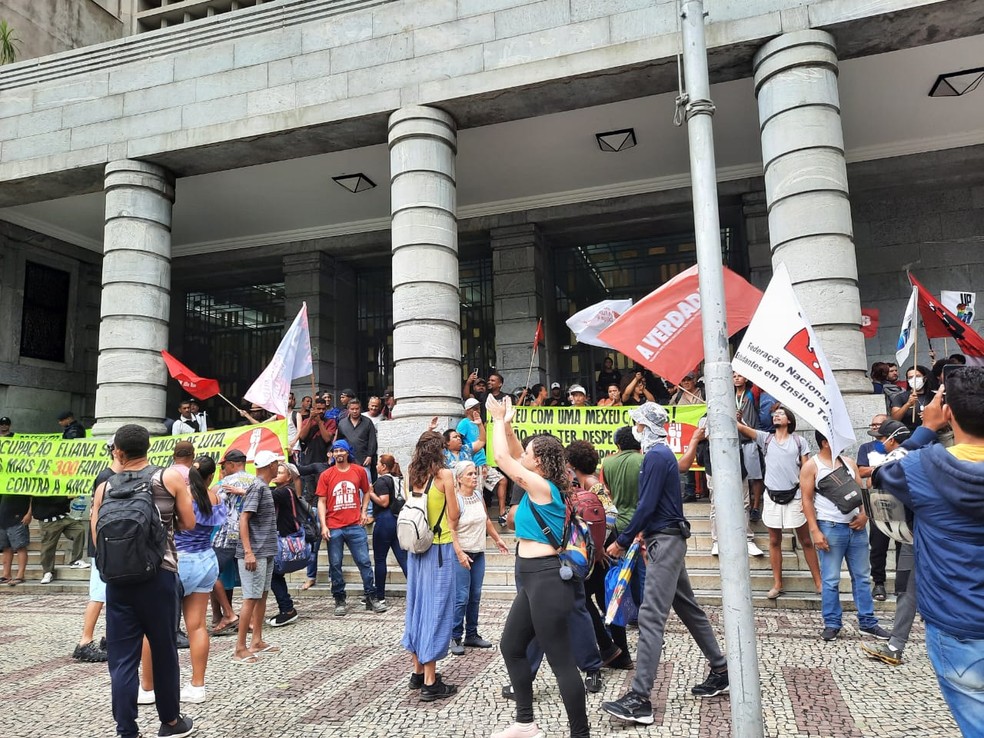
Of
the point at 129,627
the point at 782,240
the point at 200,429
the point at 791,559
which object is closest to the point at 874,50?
the point at 782,240

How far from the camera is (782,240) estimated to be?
385 inches

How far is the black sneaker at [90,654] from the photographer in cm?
671

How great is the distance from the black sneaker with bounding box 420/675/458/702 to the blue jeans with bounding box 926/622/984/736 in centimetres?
347

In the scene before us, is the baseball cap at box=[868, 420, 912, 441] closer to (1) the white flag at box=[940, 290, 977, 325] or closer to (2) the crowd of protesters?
(2) the crowd of protesters

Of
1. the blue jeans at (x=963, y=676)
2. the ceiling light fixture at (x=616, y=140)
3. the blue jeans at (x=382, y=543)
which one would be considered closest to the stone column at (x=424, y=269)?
the blue jeans at (x=382, y=543)

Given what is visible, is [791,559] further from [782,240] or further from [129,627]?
[129,627]

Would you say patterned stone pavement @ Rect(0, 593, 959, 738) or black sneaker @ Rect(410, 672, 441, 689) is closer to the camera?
patterned stone pavement @ Rect(0, 593, 959, 738)

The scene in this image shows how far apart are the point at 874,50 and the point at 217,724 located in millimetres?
11433

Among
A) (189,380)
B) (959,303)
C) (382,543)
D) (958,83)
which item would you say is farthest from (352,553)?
Result: (958,83)

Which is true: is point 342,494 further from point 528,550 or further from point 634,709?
point 634,709

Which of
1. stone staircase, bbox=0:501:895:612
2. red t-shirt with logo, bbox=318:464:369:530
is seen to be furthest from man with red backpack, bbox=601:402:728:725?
red t-shirt with logo, bbox=318:464:369:530

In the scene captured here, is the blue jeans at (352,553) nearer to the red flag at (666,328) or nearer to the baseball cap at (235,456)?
the baseball cap at (235,456)

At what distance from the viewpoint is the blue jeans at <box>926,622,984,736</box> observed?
2.65 meters

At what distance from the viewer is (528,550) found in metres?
4.51
